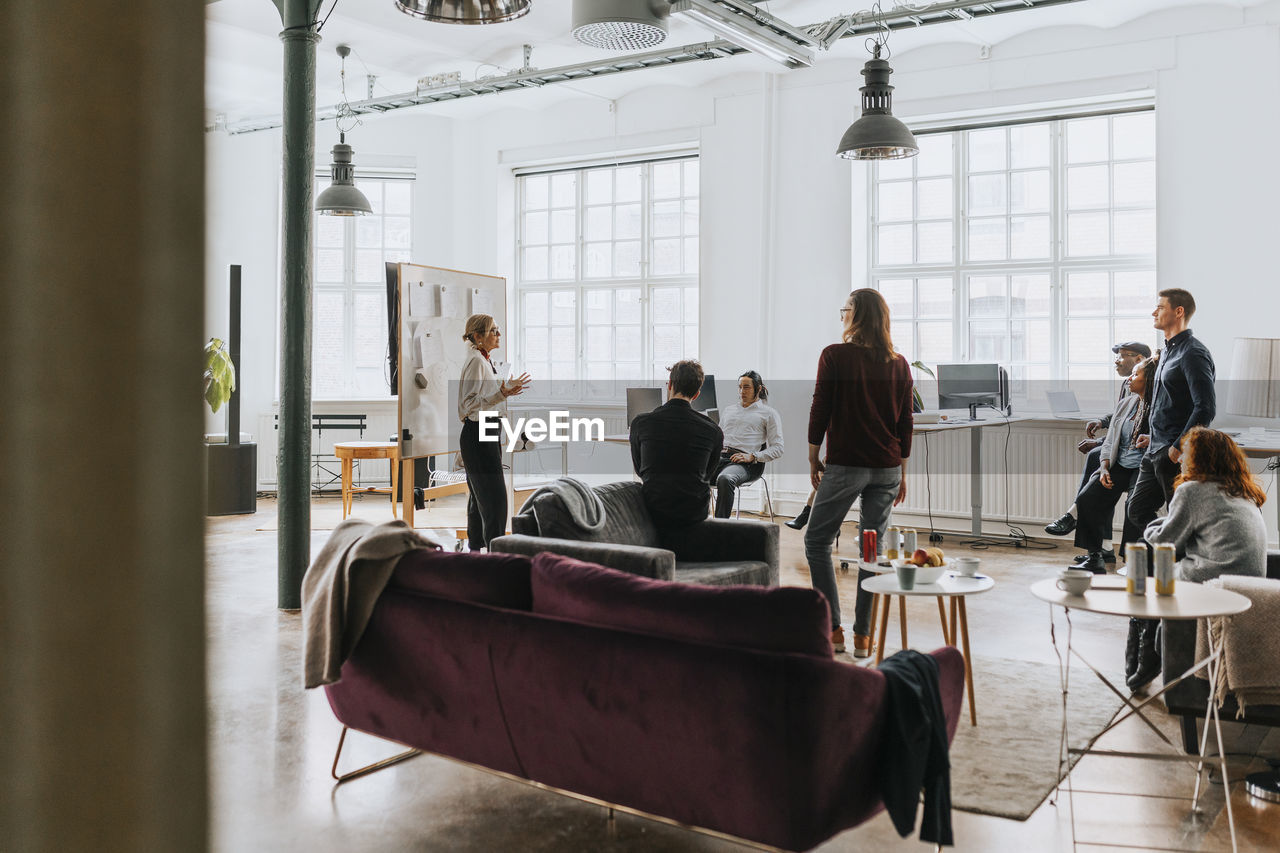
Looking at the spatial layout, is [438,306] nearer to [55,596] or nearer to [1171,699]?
[1171,699]

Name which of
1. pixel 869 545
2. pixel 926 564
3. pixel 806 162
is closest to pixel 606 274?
pixel 806 162

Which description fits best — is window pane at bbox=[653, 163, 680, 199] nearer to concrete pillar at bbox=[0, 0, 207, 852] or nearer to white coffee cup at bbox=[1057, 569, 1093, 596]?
white coffee cup at bbox=[1057, 569, 1093, 596]

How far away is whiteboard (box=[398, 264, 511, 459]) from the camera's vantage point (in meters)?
6.50

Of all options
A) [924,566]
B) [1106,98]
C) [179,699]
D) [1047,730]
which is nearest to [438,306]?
[924,566]

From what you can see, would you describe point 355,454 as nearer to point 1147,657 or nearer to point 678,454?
point 678,454

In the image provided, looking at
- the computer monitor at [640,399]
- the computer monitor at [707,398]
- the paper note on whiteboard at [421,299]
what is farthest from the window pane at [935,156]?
the paper note on whiteboard at [421,299]

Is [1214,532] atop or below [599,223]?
below

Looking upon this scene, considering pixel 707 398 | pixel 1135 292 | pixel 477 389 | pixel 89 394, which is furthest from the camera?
pixel 707 398

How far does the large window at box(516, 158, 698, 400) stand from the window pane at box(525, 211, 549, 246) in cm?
1

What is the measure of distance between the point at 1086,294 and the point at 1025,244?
2.11 ft

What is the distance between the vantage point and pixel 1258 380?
19.4ft

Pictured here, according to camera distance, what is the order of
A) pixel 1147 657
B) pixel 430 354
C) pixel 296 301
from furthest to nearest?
pixel 430 354, pixel 296 301, pixel 1147 657

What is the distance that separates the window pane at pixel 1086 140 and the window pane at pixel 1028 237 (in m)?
0.54

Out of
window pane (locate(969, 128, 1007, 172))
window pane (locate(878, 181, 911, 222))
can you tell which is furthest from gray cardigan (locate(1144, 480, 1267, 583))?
window pane (locate(878, 181, 911, 222))
